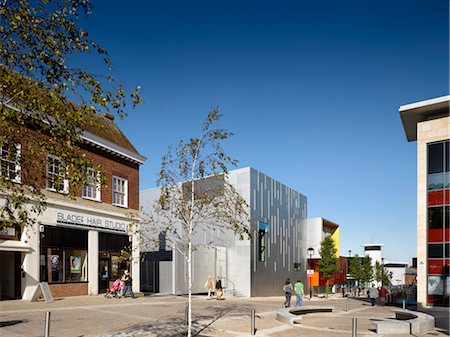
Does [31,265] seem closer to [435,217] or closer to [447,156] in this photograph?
[435,217]

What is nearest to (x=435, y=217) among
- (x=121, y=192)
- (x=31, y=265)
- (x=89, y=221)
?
(x=121, y=192)

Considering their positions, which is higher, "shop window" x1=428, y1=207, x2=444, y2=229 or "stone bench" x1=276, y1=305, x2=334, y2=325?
"shop window" x1=428, y1=207, x2=444, y2=229

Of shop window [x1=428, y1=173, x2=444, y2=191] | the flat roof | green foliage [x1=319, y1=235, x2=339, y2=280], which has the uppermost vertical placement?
the flat roof

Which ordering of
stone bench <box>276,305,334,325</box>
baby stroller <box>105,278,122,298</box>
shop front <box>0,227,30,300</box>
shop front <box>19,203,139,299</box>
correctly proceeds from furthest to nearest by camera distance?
baby stroller <box>105,278,122,298</box>, shop front <box>19,203,139,299</box>, shop front <box>0,227,30,300</box>, stone bench <box>276,305,334,325</box>

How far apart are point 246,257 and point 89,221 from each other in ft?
43.6

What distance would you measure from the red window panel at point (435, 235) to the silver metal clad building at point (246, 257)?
11.1 metres

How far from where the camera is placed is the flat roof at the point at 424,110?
28.3 metres

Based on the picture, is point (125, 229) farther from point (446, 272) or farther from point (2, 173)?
point (2, 173)

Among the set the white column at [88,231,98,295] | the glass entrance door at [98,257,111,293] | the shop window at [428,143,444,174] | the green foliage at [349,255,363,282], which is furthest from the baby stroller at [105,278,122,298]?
the green foliage at [349,255,363,282]

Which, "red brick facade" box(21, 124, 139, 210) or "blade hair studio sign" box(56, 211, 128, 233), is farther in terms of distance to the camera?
"red brick facade" box(21, 124, 139, 210)

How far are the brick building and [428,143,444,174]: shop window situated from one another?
19191 millimetres

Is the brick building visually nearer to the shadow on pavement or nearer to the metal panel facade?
the shadow on pavement

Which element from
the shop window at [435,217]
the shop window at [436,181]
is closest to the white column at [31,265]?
the shop window at [435,217]

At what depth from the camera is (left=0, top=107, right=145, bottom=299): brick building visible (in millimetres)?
22594
